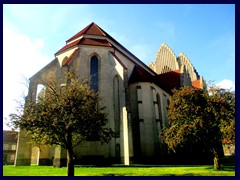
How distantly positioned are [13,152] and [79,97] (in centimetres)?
4803

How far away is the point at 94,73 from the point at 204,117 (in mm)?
13383

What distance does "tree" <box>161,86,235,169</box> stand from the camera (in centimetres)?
1619

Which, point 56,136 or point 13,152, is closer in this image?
point 56,136

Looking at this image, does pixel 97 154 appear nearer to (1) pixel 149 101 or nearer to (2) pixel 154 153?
(2) pixel 154 153

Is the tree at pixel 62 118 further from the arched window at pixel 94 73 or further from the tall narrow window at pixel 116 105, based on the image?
the arched window at pixel 94 73

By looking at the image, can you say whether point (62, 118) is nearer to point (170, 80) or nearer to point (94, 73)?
point (94, 73)

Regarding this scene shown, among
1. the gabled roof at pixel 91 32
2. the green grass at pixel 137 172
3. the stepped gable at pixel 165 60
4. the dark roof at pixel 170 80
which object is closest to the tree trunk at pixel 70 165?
the green grass at pixel 137 172

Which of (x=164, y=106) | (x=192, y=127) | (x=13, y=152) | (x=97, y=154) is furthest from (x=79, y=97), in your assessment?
(x=13, y=152)

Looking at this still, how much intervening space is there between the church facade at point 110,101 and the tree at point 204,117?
21.0 ft

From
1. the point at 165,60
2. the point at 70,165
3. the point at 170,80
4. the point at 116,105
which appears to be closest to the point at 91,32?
the point at 116,105

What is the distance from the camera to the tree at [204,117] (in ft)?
53.1

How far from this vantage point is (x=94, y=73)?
2566 cm

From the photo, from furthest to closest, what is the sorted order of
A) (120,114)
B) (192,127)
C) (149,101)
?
(149,101) < (120,114) < (192,127)

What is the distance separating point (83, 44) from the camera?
2614cm
